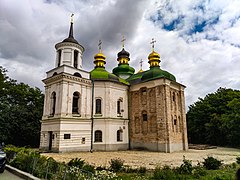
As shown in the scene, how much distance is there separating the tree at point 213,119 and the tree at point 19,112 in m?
29.1

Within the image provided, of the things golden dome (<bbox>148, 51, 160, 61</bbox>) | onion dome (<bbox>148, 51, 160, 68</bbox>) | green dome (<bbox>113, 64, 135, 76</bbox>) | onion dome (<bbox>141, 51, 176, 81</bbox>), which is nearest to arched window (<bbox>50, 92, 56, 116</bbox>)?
onion dome (<bbox>141, 51, 176, 81</bbox>)

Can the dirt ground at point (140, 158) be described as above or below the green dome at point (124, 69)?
below

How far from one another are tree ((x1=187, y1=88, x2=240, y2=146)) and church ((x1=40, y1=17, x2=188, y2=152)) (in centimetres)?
1157

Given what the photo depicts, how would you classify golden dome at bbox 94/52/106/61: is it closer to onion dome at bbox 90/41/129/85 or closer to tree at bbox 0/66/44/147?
onion dome at bbox 90/41/129/85

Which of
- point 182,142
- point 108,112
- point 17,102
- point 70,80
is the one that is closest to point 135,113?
point 108,112

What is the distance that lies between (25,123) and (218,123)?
31171 mm

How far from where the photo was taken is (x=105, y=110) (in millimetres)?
23375

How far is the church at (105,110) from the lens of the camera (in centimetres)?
2066

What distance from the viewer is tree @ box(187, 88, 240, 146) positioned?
105ft

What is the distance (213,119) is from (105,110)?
2141 cm

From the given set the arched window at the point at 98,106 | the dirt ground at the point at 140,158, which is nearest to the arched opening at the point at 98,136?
the arched window at the point at 98,106

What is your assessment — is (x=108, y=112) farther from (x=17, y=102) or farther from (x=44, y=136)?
(x=17, y=102)

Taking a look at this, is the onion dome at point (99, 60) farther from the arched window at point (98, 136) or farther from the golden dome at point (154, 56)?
the arched window at point (98, 136)

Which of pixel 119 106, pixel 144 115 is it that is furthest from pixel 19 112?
pixel 144 115
